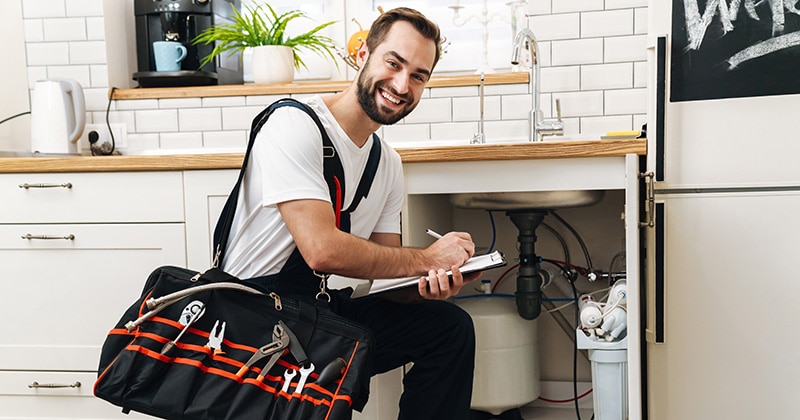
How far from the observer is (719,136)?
196 centimetres

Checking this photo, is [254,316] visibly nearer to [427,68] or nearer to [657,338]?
[427,68]

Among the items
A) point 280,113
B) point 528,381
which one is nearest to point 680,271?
point 528,381

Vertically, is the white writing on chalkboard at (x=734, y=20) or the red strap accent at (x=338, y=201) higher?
the white writing on chalkboard at (x=734, y=20)

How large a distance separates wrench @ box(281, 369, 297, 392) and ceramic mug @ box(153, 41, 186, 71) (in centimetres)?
161

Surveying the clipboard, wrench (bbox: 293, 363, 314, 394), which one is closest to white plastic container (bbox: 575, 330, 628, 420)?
the clipboard

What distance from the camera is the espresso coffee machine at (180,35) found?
2.71 metres

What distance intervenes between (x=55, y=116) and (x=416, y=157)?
1.33m

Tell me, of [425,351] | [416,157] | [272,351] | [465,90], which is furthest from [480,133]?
[272,351]

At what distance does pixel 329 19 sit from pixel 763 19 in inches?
61.1

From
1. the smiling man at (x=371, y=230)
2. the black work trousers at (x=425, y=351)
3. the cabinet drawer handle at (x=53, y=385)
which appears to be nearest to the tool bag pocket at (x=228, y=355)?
the smiling man at (x=371, y=230)

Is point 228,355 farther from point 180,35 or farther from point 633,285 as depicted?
point 180,35

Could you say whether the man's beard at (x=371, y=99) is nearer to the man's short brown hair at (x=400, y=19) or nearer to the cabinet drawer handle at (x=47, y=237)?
the man's short brown hair at (x=400, y=19)

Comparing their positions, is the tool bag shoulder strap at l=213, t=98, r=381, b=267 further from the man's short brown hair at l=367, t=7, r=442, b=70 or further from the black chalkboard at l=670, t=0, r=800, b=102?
the black chalkboard at l=670, t=0, r=800, b=102

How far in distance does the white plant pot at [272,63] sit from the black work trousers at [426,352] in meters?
1.14
